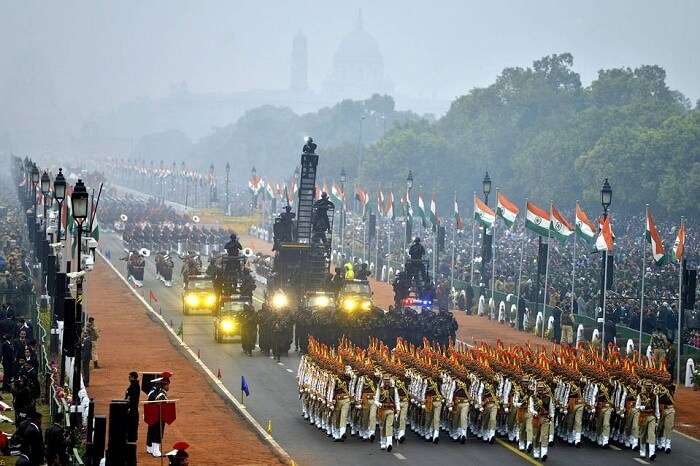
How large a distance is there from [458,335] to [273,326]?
31.7 feet

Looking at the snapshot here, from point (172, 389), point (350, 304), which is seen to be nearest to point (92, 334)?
point (172, 389)

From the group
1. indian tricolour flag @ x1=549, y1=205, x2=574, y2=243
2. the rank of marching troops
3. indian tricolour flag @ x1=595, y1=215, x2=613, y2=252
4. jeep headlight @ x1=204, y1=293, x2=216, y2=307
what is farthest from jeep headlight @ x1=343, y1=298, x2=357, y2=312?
the rank of marching troops

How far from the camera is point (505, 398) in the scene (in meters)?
35.1

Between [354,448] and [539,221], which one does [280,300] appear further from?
[354,448]

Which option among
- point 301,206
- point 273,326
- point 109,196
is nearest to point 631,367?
point 273,326

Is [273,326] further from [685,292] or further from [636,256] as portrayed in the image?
[636,256]

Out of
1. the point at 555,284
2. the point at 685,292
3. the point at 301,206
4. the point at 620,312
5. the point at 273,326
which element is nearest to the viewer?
the point at 685,292

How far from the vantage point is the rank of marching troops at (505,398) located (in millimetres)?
34500

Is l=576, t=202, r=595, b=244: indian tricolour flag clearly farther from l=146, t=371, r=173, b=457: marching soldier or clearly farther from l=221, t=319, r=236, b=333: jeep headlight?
l=146, t=371, r=173, b=457: marching soldier

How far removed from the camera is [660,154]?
112 metres

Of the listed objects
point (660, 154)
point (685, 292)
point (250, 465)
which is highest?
point (660, 154)

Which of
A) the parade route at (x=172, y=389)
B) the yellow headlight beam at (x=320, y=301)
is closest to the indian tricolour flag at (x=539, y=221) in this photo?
the yellow headlight beam at (x=320, y=301)

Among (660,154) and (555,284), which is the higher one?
(660,154)

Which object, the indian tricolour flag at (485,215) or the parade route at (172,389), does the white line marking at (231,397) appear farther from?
the indian tricolour flag at (485,215)
